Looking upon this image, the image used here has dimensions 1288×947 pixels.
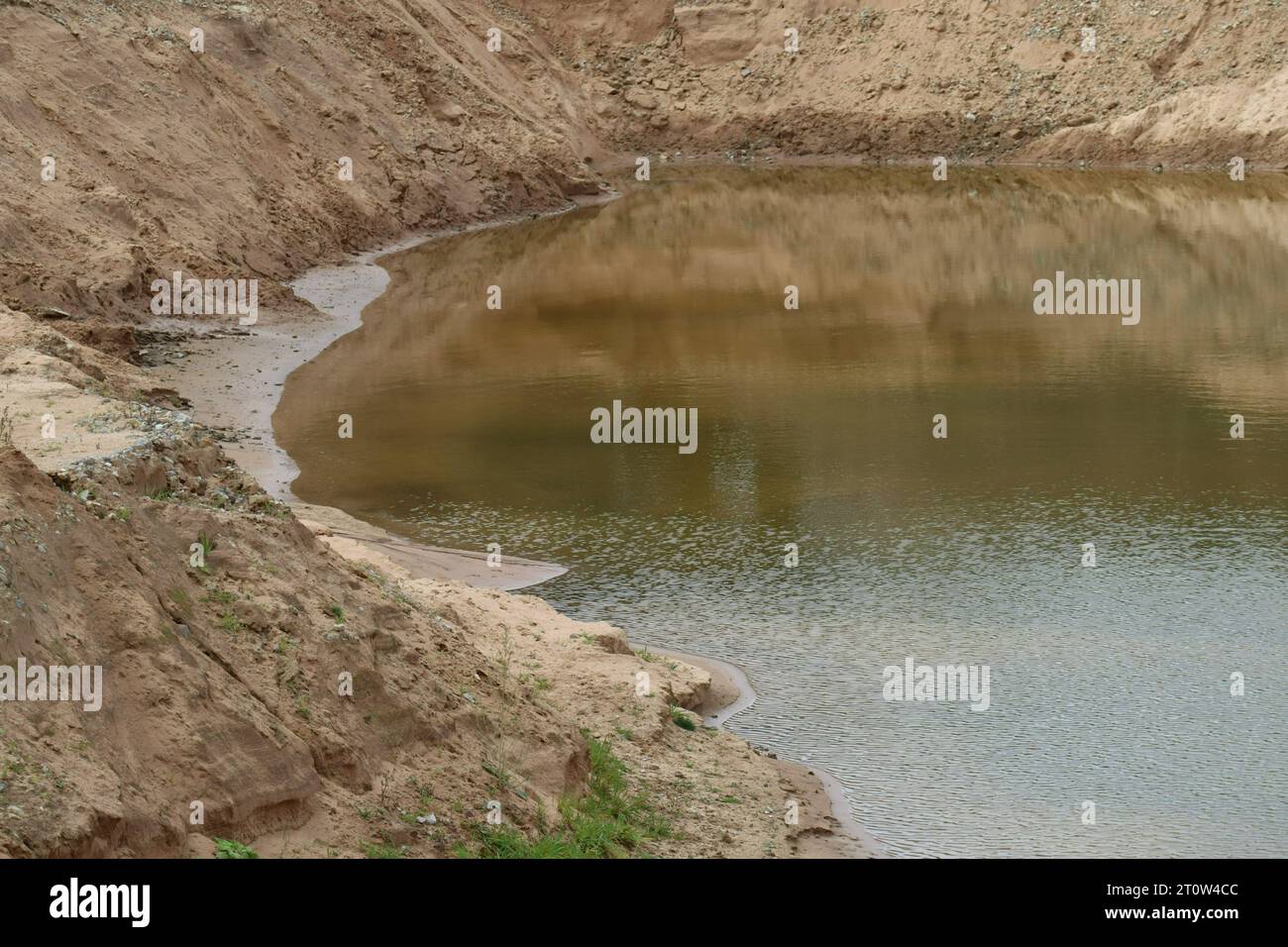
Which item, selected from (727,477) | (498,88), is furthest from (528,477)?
(498,88)

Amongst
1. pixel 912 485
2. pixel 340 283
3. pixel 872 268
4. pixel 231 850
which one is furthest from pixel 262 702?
→ pixel 872 268

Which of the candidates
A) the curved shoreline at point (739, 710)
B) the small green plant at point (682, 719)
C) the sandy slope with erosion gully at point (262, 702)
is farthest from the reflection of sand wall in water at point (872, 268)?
the sandy slope with erosion gully at point (262, 702)

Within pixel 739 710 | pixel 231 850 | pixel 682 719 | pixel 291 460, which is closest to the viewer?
pixel 231 850

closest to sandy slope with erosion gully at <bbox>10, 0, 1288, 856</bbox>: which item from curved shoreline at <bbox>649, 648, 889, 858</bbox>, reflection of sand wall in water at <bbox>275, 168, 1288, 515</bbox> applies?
curved shoreline at <bbox>649, 648, 889, 858</bbox>

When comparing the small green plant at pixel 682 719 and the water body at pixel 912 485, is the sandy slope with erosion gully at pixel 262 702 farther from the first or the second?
the water body at pixel 912 485

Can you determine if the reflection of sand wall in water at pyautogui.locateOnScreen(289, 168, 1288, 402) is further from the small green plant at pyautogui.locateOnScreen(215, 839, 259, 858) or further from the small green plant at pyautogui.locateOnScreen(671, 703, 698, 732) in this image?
the small green plant at pyautogui.locateOnScreen(215, 839, 259, 858)

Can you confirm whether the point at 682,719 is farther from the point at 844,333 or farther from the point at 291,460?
the point at 844,333
